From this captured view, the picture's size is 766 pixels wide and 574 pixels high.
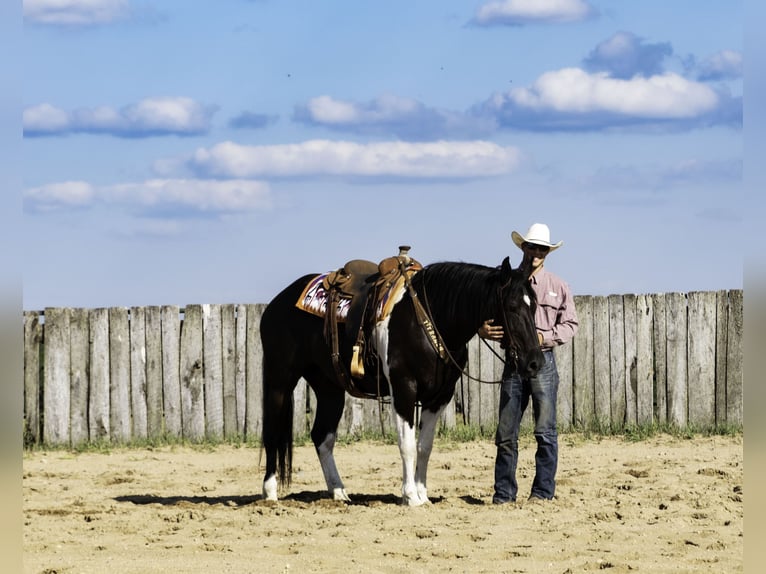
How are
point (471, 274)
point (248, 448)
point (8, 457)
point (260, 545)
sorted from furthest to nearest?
point (248, 448) < point (471, 274) < point (260, 545) < point (8, 457)

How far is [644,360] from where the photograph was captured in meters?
14.2

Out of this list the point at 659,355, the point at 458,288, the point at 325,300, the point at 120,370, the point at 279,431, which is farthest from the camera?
the point at 659,355

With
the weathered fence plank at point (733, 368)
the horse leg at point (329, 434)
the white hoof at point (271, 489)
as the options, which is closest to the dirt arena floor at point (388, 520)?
the white hoof at point (271, 489)

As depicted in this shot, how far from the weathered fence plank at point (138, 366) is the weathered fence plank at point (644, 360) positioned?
21.7ft

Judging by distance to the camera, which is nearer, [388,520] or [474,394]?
[388,520]

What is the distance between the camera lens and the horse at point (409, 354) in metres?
7.83

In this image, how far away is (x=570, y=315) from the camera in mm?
8383

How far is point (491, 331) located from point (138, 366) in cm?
740

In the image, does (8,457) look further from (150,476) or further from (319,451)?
(150,476)

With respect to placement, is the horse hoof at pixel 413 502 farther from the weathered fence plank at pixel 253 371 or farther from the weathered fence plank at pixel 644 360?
the weathered fence plank at pixel 644 360

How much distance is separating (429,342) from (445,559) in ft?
6.27

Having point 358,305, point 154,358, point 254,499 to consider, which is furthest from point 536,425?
point 154,358

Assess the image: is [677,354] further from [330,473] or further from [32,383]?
[32,383]

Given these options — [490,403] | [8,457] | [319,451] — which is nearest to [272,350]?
[319,451]
